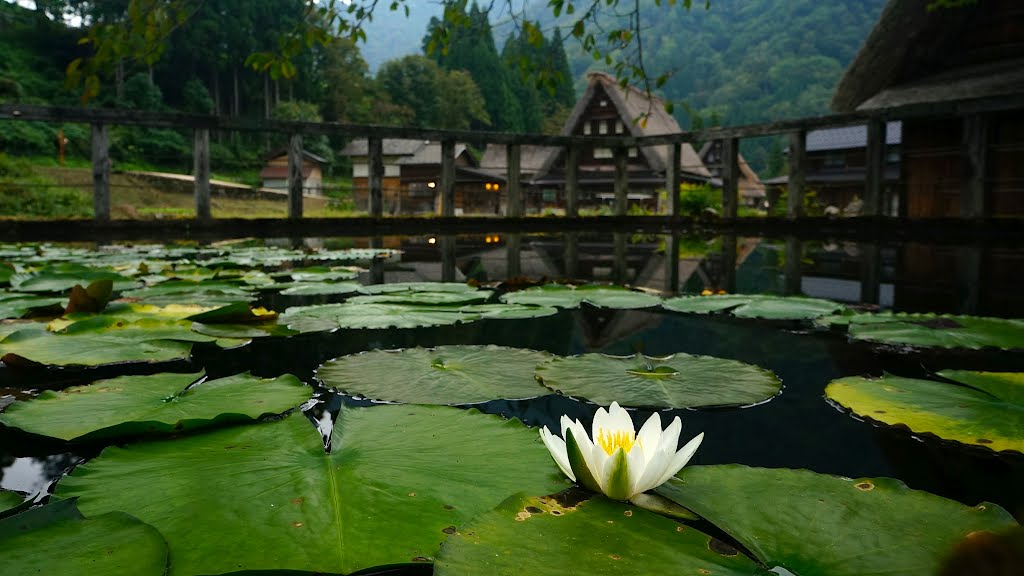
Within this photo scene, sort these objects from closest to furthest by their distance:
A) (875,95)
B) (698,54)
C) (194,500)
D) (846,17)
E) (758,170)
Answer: (194,500) < (875,95) < (758,170) < (846,17) < (698,54)

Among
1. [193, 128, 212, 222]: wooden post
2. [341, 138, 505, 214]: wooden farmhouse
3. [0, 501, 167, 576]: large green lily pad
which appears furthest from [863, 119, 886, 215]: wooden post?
[341, 138, 505, 214]: wooden farmhouse

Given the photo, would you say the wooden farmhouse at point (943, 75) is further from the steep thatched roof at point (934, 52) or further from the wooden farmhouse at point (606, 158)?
the wooden farmhouse at point (606, 158)

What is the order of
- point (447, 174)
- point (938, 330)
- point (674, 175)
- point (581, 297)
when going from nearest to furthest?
point (938, 330)
point (581, 297)
point (447, 174)
point (674, 175)

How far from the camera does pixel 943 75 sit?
815 cm

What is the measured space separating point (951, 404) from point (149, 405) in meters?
1.22

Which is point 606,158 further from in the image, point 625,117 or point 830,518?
point 830,518

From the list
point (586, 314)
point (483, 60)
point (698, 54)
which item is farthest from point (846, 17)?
point (586, 314)

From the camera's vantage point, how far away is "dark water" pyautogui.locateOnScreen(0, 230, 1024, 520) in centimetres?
74

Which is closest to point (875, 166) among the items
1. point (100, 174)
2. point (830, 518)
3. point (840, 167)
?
point (830, 518)

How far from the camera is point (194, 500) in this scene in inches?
24.0

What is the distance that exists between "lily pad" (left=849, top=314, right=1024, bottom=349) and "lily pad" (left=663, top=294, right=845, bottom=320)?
0.45 ft

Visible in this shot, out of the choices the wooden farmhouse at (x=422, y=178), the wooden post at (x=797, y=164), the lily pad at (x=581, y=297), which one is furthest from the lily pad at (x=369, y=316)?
the wooden farmhouse at (x=422, y=178)

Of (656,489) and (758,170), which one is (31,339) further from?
(758,170)

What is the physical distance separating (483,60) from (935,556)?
45.7 meters
